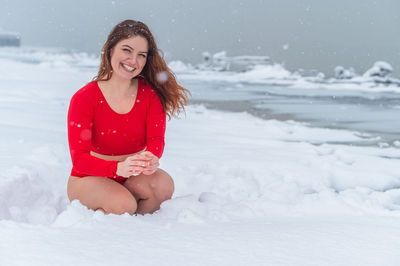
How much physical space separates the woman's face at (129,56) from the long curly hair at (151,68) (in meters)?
0.03

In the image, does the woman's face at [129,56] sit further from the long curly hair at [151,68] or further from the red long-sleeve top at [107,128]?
the red long-sleeve top at [107,128]

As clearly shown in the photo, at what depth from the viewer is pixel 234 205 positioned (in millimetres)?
2457

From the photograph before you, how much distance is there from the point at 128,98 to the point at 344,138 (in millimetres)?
4497

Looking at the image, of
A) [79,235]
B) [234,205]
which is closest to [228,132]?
[234,205]

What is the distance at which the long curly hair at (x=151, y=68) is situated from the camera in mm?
2154

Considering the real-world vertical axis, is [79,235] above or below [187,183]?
above

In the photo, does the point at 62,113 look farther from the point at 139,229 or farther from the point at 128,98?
the point at 139,229

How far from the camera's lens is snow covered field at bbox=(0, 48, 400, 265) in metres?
1.60

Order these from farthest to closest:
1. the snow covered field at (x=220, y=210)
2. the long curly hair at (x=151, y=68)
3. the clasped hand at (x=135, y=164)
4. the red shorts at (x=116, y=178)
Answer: the red shorts at (x=116, y=178) < the long curly hair at (x=151, y=68) < the clasped hand at (x=135, y=164) < the snow covered field at (x=220, y=210)

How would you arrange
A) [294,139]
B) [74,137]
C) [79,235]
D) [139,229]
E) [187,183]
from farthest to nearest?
[294,139], [187,183], [74,137], [139,229], [79,235]

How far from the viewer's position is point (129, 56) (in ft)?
7.04

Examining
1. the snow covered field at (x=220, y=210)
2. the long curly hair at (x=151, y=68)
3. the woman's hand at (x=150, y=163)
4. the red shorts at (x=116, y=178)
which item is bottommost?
the snow covered field at (x=220, y=210)

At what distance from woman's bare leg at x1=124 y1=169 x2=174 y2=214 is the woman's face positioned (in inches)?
22.6

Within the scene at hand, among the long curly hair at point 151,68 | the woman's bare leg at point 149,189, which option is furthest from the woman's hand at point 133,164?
the long curly hair at point 151,68
